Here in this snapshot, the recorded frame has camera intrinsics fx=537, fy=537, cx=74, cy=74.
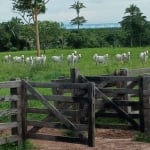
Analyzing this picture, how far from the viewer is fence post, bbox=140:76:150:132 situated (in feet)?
37.4

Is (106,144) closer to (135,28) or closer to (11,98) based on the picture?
(11,98)

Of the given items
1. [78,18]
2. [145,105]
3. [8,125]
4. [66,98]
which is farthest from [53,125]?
[78,18]

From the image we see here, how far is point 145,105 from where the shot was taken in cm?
1145

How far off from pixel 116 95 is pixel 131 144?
1.83 m

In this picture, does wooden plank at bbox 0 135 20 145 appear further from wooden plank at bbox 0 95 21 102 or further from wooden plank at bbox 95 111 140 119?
wooden plank at bbox 95 111 140 119

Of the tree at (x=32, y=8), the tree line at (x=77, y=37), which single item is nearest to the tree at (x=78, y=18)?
the tree line at (x=77, y=37)

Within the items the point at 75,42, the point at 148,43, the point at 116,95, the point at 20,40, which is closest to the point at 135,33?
the point at 148,43

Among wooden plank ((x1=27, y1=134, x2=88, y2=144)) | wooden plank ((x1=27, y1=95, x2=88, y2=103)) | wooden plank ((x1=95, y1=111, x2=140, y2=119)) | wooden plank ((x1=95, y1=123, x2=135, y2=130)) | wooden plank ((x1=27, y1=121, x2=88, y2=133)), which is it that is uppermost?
wooden plank ((x1=27, y1=95, x2=88, y2=103))

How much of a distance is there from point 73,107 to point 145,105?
1.76m

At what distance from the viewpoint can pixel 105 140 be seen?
11242mm

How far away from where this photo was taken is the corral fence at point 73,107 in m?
10.1

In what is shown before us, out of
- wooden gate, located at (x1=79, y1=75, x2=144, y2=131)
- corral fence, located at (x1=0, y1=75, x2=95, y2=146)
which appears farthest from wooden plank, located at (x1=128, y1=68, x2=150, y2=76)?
corral fence, located at (x1=0, y1=75, x2=95, y2=146)

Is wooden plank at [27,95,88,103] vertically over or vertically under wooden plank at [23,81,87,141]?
over

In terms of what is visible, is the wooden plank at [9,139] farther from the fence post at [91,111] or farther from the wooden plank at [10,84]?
the fence post at [91,111]
